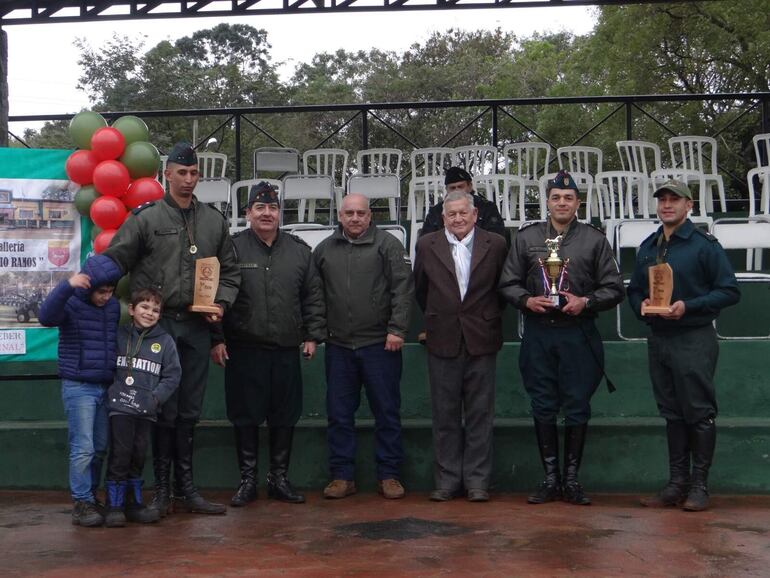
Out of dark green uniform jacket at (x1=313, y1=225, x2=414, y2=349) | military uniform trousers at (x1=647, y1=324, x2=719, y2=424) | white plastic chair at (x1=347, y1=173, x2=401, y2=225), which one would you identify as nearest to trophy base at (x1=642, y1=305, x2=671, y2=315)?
Result: military uniform trousers at (x1=647, y1=324, x2=719, y2=424)

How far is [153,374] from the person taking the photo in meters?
6.02

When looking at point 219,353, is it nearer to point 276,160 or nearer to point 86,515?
point 86,515

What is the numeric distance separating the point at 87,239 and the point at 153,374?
1.06 meters

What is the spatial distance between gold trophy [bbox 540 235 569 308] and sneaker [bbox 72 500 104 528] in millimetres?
2695

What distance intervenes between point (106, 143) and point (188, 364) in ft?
4.58

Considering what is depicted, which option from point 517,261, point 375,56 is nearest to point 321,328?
point 517,261

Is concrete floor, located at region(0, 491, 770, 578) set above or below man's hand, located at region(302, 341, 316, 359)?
below

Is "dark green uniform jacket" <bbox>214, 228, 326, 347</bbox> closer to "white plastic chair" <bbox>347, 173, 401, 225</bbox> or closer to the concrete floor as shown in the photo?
the concrete floor

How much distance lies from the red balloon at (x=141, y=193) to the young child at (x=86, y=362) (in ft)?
2.57

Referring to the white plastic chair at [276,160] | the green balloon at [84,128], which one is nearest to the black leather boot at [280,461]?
the green balloon at [84,128]

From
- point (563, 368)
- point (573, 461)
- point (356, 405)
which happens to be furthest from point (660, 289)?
point (356, 405)

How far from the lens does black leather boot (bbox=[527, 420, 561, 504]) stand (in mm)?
6438

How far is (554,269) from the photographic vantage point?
6.33 m

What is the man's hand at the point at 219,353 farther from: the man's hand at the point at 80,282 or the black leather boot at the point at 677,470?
the black leather boot at the point at 677,470
